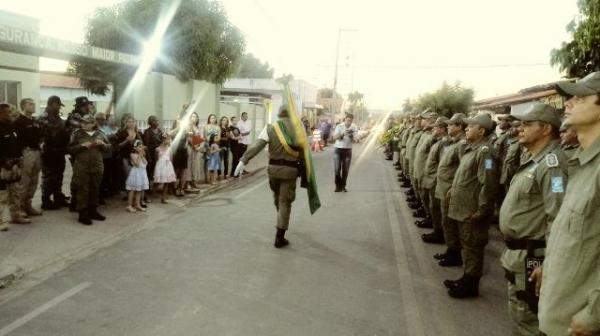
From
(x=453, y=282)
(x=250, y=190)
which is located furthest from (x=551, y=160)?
(x=250, y=190)

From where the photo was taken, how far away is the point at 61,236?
7.21 meters

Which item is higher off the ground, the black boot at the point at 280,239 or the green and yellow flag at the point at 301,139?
the green and yellow flag at the point at 301,139

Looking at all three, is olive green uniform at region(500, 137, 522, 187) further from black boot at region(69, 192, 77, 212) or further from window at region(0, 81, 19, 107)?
window at region(0, 81, 19, 107)

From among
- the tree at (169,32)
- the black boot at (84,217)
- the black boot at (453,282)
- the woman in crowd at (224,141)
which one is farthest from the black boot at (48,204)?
the tree at (169,32)

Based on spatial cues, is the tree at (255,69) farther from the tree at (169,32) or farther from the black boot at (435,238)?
the black boot at (435,238)

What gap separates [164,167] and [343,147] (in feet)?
15.0

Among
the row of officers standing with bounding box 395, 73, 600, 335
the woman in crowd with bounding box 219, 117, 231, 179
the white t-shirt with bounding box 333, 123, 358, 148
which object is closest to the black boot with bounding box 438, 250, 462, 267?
the row of officers standing with bounding box 395, 73, 600, 335

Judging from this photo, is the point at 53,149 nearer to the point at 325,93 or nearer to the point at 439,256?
the point at 439,256

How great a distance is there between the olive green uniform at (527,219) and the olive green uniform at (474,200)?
1.50m

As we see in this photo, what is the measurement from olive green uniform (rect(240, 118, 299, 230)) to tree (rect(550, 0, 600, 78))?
4.43 m

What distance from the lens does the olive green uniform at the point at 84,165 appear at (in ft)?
25.8

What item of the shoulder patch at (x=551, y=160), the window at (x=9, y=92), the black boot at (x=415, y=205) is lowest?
the black boot at (x=415, y=205)

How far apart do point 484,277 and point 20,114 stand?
6.79 m

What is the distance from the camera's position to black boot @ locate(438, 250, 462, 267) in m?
6.36
